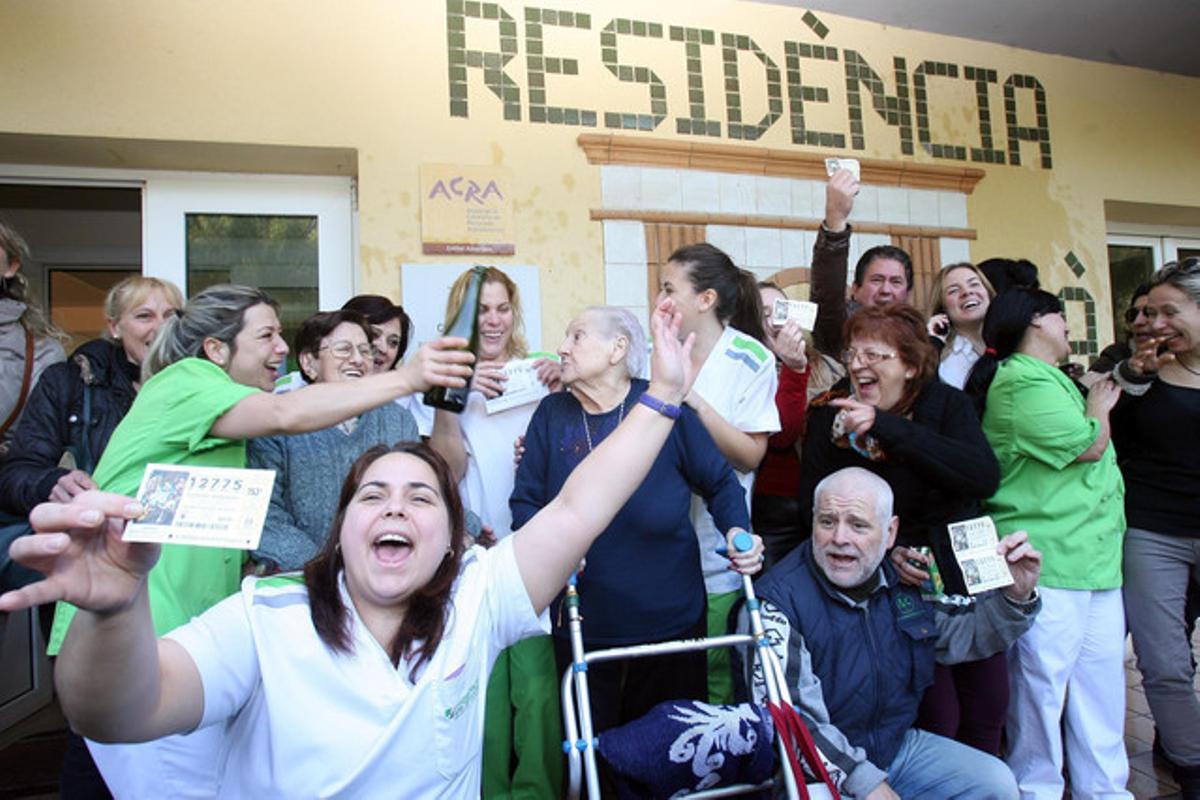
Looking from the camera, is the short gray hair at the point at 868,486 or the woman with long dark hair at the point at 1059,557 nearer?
the short gray hair at the point at 868,486

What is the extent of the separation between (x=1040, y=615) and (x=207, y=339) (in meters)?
2.64

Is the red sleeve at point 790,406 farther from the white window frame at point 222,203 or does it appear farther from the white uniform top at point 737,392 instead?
the white window frame at point 222,203

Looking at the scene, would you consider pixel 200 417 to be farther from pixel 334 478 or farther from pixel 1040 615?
pixel 1040 615

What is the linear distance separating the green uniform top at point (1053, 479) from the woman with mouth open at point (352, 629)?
1548 millimetres

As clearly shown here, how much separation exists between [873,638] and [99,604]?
1.90 metres

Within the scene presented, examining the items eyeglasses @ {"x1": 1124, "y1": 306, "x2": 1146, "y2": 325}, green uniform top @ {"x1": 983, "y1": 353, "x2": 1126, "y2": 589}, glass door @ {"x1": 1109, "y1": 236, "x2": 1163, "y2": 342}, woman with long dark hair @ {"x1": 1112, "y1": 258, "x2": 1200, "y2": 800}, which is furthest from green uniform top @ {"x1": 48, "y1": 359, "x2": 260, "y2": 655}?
glass door @ {"x1": 1109, "y1": 236, "x2": 1163, "y2": 342}

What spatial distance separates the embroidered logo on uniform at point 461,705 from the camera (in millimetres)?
1397

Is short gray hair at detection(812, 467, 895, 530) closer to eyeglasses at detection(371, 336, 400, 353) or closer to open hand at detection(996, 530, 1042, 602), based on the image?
open hand at detection(996, 530, 1042, 602)

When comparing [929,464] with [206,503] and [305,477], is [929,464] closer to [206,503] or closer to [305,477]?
[305,477]

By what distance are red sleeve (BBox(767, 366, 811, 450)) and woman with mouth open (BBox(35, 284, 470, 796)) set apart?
1.45 m

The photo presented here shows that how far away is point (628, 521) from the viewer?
2.21m

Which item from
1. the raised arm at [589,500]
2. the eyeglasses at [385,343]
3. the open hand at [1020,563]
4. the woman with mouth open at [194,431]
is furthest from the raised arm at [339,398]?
the open hand at [1020,563]

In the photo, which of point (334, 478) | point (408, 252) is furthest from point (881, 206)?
point (334, 478)

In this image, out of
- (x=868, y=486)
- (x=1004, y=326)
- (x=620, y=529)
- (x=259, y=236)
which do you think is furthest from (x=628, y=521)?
(x=259, y=236)
